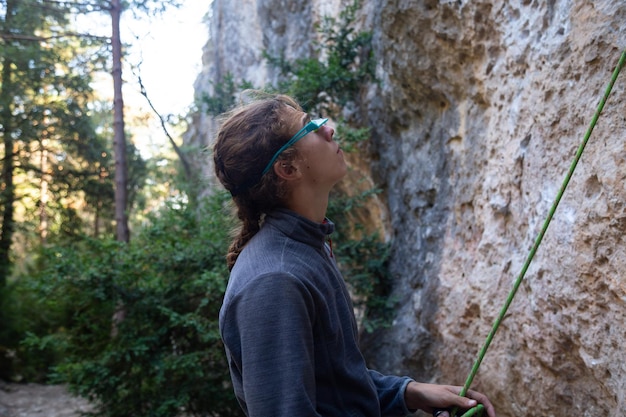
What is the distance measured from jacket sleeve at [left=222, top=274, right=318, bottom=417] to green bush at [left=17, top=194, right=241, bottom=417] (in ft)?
14.0

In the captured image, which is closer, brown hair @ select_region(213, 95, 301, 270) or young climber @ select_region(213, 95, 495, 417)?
young climber @ select_region(213, 95, 495, 417)

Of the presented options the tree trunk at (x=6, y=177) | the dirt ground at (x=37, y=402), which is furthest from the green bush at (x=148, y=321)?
the tree trunk at (x=6, y=177)

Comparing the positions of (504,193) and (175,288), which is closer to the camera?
(504,193)

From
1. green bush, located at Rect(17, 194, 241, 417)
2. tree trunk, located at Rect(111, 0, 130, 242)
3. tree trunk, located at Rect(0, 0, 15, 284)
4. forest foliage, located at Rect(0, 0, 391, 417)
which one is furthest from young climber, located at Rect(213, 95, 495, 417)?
tree trunk, located at Rect(0, 0, 15, 284)

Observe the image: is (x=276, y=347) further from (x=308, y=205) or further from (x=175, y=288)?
(x=175, y=288)

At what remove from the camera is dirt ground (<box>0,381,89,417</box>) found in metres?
9.38

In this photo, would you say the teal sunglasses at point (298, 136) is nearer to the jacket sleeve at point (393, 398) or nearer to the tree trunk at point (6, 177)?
the jacket sleeve at point (393, 398)

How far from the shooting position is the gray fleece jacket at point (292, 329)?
1299mm

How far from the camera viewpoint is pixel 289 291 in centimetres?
134

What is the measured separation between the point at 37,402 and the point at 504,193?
9.42 metres

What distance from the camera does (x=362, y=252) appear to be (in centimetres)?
589

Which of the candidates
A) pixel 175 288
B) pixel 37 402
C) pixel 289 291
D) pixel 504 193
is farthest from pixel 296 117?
pixel 37 402

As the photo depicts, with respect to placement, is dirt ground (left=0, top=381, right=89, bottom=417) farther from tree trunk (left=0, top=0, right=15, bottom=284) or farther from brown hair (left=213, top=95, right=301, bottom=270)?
brown hair (left=213, top=95, right=301, bottom=270)

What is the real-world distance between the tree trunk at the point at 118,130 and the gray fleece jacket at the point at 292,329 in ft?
24.6
